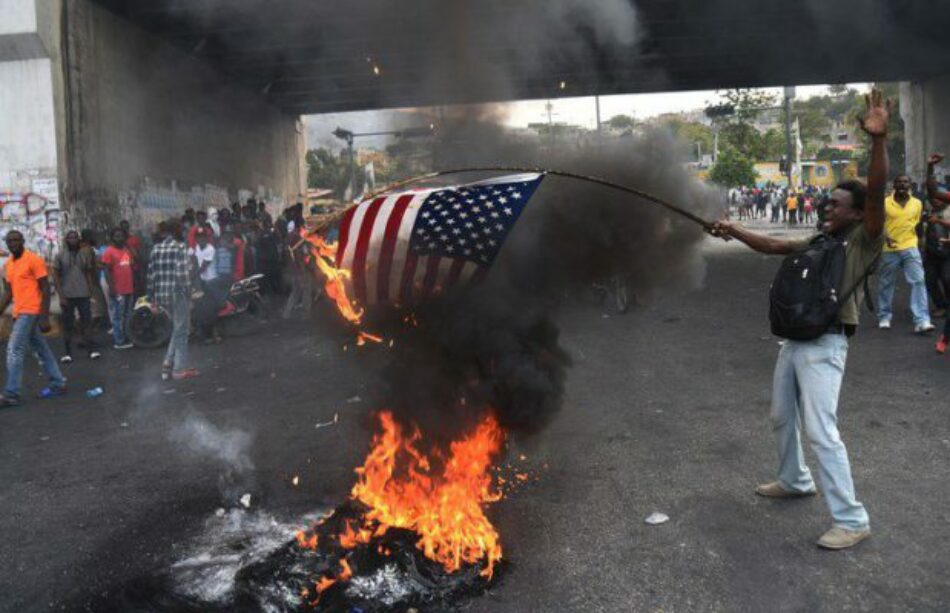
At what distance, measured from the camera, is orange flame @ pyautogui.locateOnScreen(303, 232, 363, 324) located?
12.3 ft

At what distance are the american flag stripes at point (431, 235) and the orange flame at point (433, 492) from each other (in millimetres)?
742

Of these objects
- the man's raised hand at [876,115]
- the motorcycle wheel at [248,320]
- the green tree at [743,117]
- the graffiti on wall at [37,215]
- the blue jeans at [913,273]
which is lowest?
the motorcycle wheel at [248,320]

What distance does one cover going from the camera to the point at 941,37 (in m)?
16.0

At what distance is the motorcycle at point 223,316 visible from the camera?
980cm

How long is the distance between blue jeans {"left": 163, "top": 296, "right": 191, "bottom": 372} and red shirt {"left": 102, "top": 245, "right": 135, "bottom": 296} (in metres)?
2.54

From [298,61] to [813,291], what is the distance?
14.5 meters

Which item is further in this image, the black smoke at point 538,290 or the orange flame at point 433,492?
the black smoke at point 538,290

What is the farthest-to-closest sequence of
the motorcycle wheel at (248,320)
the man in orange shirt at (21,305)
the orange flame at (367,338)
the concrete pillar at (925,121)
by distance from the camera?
1. the concrete pillar at (925,121)
2. the motorcycle wheel at (248,320)
3. the man in orange shirt at (21,305)
4. the orange flame at (367,338)

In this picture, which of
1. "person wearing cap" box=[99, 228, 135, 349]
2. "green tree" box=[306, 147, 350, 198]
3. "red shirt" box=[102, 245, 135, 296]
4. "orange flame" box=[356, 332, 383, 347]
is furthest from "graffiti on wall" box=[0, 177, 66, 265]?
"green tree" box=[306, 147, 350, 198]

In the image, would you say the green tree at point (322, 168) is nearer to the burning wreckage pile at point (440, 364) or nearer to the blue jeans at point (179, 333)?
the blue jeans at point (179, 333)

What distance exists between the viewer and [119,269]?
973 centimetres

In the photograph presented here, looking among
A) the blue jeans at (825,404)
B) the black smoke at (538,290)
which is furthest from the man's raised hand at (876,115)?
the black smoke at (538,290)

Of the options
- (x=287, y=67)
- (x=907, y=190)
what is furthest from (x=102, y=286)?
(x=907, y=190)

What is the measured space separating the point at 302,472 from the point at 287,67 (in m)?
13.9
